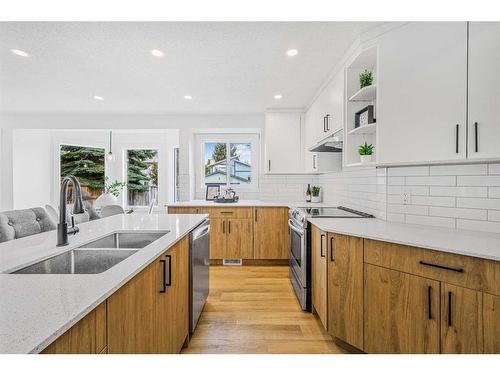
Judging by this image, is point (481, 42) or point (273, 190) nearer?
point (481, 42)

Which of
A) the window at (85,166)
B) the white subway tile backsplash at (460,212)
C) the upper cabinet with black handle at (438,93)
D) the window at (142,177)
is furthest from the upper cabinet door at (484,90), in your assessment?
the window at (85,166)

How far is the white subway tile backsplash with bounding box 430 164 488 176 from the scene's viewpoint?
170cm

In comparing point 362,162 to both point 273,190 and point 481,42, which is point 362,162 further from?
point 273,190

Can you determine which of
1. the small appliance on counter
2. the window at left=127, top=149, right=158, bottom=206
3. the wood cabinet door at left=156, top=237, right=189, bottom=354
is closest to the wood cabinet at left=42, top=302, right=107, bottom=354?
the wood cabinet door at left=156, top=237, right=189, bottom=354

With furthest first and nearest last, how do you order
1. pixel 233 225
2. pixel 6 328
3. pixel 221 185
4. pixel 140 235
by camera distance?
pixel 221 185 < pixel 233 225 < pixel 140 235 < pixel 6 328

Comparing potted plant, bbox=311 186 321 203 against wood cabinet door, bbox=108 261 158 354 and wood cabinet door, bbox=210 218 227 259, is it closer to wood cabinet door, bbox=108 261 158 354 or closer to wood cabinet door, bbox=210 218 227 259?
wood cabinet door, bbox=210 218 227 259

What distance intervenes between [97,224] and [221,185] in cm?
273

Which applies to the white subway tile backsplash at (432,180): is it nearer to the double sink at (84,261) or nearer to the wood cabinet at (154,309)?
the wood cabinet at (154,309)

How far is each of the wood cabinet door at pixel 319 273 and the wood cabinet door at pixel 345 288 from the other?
71 mm

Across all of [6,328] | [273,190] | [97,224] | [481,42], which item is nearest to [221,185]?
[273,190]

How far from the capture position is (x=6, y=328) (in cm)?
60

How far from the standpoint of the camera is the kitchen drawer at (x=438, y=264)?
1.20m

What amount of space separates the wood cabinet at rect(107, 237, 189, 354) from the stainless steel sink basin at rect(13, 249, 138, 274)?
25 cm
